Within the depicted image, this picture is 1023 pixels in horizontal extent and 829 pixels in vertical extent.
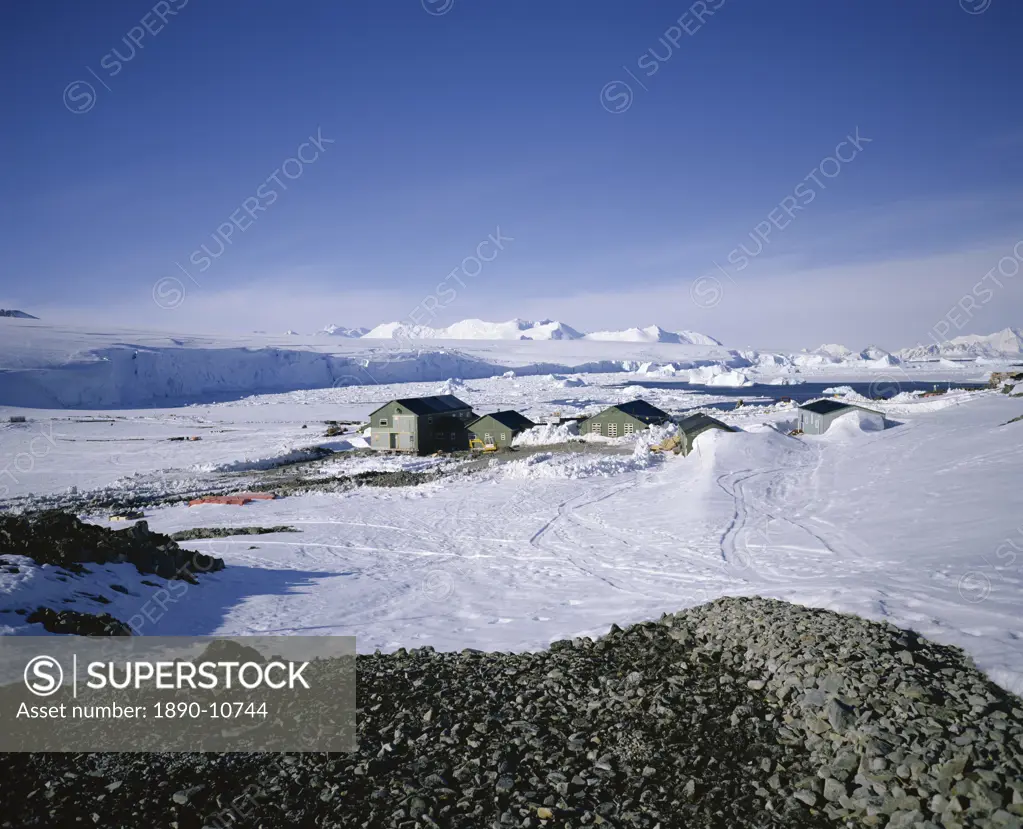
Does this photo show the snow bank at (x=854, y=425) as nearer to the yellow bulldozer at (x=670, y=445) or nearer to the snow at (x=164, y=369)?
the yellow bulldozer at (x=670, y=445)

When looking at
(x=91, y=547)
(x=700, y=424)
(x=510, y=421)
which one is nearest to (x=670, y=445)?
(x=700, y=424)

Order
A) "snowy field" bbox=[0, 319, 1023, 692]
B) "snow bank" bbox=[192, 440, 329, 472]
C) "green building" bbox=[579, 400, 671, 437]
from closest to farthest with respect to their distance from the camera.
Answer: "snowy field" bbox=[0, 319, 1023, 692] < "snow bank" bbox=[192, 440, 329, 472] < "green building" bbox=[579, 400, 671, 437]

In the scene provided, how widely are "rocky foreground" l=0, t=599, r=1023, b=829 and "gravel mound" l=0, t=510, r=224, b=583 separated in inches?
261

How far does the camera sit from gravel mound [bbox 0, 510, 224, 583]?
420 inches

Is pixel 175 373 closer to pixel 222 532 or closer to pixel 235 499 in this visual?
pixel 235 499

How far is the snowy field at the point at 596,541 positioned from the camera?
925 centimetres

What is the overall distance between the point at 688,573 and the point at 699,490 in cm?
919

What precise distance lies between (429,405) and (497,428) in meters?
5.22

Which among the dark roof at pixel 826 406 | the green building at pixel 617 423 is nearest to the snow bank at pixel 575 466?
the green building at pixel 617 423

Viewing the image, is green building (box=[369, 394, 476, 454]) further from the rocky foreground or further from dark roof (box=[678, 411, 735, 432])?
the rocky foreground

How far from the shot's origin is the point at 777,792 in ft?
15.9

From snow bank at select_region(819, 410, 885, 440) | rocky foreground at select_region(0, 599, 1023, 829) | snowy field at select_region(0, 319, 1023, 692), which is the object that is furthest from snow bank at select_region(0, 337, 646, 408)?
rocky foreground at select_region(0, 599, 1023, 829)

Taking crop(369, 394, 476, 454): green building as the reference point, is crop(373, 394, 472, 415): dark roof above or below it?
above

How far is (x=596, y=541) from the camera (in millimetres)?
16516
